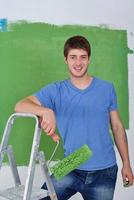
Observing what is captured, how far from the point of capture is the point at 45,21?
2010 mm

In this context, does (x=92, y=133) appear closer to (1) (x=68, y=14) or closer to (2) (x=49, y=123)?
(2) (x=49, y=123)

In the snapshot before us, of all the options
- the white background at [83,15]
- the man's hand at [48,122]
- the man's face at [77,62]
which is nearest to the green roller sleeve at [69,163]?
the man's hand at [48,122]

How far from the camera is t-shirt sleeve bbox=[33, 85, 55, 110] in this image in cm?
170

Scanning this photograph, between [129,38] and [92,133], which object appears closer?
[92,133]

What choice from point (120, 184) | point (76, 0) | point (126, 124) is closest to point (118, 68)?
point (126, 124)

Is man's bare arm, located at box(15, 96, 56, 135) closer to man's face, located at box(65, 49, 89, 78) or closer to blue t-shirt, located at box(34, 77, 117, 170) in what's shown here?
blue t-shirt, located at box(34, 77, 117, 170)

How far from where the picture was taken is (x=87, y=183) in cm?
171

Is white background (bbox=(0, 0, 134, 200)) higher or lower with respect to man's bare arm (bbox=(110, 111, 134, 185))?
higher

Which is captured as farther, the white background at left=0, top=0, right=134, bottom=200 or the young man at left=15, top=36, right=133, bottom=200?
the white background at left=0, top=0, right=134, bottom=200

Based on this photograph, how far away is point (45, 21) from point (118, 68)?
1.85 feet

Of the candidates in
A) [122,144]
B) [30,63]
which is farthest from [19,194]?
[30,63]

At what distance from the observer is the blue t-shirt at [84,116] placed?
5.70 feet

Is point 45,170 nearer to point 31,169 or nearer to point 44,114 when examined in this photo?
point 31,169

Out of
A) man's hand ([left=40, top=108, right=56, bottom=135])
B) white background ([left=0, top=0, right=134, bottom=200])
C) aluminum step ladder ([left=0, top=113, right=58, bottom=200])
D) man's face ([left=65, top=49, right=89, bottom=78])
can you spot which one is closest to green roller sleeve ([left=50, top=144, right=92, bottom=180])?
aluminum step ladder ([left=0, top=113, right=58, bottom=200])
